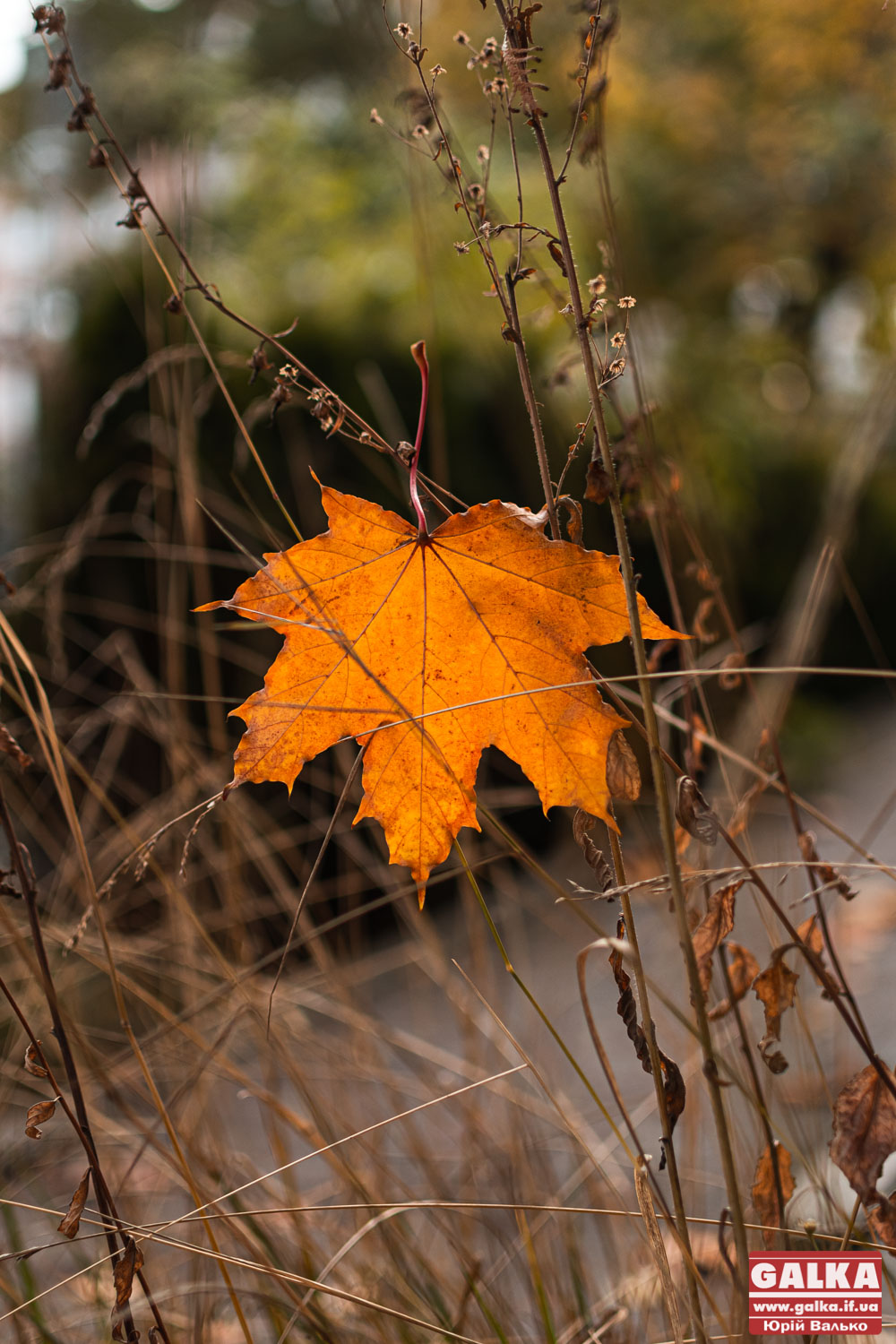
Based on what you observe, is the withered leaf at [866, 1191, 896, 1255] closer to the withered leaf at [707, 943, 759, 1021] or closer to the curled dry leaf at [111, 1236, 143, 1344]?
the withered leaf at [707, 943, 759, 1021]

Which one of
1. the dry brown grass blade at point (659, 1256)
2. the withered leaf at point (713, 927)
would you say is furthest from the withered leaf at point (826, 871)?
the dry brown grass blade at point (659, 1256)

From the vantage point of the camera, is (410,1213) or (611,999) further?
(611,999)

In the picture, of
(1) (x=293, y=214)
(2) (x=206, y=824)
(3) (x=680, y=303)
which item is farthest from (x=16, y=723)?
(3) (x=680, y=303)

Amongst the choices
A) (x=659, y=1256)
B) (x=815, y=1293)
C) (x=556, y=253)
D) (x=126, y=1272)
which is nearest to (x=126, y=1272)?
(x=126, y=1272)

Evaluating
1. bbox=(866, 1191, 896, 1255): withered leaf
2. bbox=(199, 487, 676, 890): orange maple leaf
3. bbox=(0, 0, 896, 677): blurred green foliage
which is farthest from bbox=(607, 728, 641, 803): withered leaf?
bbox=(0, 0, 896, 677): blurred green foliage

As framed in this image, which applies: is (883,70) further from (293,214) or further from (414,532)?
(414,532)

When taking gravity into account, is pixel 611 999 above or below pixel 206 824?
below
